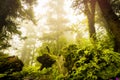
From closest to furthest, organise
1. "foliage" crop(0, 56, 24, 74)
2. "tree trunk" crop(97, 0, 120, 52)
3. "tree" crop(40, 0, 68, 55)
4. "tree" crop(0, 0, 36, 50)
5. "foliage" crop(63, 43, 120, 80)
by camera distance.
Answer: "foliage" crop(63, 43, 120, 80)
"tree trunk" crop(97, 0, 120, 52)
"foliage" crop(0, 56, 24, 74)
"tree" crop(0, 0, 36, 50)
"tree" crop(40, 0, 68, 55)

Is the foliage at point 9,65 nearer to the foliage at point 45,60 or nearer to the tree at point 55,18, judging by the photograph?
the foliage at point 45,60

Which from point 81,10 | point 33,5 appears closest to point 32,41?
point 33,5

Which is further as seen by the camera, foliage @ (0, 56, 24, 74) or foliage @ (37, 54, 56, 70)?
foliage @ (37, 54, 56, 70)

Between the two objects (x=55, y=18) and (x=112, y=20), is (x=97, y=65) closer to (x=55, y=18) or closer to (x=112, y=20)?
(x=112, y=20)

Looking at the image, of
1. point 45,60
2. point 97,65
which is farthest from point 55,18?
point 97,65

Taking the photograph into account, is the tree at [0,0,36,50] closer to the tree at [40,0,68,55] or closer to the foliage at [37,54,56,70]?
the foliage at [37,54,56,70]

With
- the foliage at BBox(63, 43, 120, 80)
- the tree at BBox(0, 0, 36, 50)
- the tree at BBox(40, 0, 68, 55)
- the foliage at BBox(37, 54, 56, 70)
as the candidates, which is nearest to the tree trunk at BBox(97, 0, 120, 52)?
the foliage at BBox(63, 43, 120, 80)

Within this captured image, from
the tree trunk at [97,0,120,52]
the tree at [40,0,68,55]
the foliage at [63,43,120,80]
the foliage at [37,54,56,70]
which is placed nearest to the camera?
the foliage at [63,43,120,80]

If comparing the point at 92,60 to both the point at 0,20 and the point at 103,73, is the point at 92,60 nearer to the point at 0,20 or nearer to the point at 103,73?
the point at 103,73

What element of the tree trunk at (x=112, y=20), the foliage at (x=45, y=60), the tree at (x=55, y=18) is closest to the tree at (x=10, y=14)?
the foliage at (x=45, y=60)

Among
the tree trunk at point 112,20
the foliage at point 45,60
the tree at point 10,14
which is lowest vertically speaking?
the foliage at point 45,60

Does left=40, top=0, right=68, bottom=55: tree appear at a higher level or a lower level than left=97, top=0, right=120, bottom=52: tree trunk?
higher

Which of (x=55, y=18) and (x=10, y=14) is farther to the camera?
(x=55, y=18)

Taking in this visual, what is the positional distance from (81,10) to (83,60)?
16.3ft
